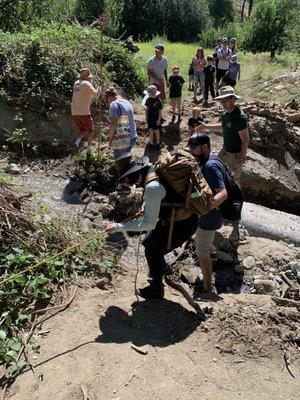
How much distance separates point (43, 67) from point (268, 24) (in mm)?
28638

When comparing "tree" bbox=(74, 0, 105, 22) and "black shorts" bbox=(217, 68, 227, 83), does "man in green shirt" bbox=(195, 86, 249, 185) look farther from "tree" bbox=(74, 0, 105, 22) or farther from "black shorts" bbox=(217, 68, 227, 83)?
"tree" bbox=(74, 0, 105, 22)

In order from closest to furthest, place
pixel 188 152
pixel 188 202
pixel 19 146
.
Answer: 1. pixel 188 202
2. pixel 188 152
3. pixel 19 146

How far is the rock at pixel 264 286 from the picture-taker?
608 centimetres

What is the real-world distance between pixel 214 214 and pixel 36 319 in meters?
2.09

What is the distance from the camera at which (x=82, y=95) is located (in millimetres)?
8039

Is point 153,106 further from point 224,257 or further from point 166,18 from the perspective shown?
point 166,18

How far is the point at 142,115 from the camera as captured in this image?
37.1 ft

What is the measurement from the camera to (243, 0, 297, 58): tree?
113 feet

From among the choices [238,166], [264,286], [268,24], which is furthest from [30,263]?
[268,24]

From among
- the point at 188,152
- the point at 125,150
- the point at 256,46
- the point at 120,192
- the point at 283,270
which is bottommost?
the point at 256,46

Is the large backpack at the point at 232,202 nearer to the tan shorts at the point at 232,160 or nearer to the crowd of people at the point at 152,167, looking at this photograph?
the crowd of people at the point at 152,167

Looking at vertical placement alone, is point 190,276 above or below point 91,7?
above

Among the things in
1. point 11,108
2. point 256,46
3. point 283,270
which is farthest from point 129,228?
point 256,46

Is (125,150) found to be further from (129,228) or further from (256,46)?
(256,46)
